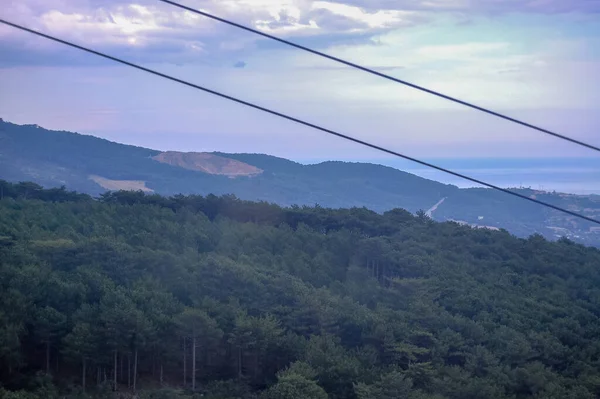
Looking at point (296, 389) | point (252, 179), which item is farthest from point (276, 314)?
point (252, 179)

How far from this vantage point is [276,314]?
46.0ft

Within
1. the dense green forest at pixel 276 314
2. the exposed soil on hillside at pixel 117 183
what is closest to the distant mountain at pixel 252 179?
the exposed soil on hillside at pixel 117 183

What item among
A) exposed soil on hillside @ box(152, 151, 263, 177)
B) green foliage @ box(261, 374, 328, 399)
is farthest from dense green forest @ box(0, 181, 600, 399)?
exposed soil on hillside @ box(152, 151, 263, 177)

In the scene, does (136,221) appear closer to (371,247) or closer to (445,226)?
(371,247)

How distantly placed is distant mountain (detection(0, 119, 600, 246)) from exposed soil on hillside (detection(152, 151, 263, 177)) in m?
0.05

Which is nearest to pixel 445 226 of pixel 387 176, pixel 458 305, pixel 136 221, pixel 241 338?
pixel 458 305

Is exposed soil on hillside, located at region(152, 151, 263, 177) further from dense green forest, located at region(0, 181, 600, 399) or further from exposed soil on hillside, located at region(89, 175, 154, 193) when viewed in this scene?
dense green forest, located at region(0, 181, 600, 399)

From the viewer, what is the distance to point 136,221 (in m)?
19.7

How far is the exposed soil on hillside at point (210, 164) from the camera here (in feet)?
125

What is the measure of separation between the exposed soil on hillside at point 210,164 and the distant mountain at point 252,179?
5 centimetres

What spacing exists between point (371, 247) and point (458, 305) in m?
3.96

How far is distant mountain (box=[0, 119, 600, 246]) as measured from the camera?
32219 millimetres

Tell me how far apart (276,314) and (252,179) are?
23750mm

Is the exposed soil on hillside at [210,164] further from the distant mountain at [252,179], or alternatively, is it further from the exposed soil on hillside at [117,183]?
the exposed soil on hillside at [117,183]
